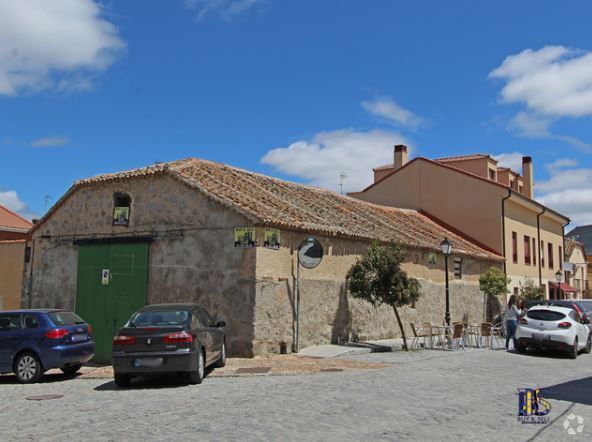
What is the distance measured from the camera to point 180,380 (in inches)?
488

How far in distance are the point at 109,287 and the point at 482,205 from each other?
65.4ft

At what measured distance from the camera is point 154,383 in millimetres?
12180

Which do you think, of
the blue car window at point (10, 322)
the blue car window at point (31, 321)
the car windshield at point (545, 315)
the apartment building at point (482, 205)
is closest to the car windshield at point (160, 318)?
the blue car window at point (31, 321)

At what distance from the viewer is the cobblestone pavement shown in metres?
7.46

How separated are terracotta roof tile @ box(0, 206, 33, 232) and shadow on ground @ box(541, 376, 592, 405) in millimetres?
30104

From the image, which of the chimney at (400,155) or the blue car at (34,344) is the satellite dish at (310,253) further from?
the chimney at (400,155)

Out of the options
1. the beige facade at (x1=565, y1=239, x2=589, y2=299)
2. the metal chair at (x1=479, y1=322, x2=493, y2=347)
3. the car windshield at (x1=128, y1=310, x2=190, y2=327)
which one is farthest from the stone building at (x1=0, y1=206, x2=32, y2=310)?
the beige facade at (x1=565, y1=239, x2=589, y2=299)

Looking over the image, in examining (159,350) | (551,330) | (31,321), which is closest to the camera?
(159,350)

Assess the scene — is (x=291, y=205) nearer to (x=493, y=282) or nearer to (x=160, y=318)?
(x=160, y=318)

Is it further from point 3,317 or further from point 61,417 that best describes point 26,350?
point 61,417

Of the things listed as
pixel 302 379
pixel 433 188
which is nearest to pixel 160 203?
pixel 302 379

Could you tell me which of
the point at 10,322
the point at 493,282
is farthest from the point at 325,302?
the point at 493,282

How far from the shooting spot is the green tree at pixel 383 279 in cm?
1764

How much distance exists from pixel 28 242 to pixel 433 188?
20.5 metres
